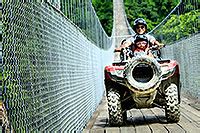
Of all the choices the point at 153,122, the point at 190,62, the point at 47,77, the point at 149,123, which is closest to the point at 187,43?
the point at 190,62

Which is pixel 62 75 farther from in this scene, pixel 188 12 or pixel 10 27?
pixel 188 12

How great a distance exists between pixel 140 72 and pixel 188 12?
7.26 m

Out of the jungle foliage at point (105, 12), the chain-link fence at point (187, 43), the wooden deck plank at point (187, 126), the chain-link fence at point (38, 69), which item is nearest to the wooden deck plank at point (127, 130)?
the wooden deck plank at point (187, 126)

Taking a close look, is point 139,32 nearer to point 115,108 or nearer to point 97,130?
point 115,108

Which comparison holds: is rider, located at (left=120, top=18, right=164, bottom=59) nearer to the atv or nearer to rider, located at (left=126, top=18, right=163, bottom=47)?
rider, located at (left=126, top=18, right=163, bottom=47)

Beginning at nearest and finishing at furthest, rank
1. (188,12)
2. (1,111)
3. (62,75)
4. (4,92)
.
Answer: (1,111), (4,92), (62,75), (188,12)

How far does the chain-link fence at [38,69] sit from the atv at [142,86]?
1.28 m

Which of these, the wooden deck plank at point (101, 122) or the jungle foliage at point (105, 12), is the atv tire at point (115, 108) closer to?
the wooden deck plank at point (101, 122)

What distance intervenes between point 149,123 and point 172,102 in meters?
0.56

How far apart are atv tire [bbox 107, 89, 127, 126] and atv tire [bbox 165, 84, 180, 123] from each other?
0.59 meters

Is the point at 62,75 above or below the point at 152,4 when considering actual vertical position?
below

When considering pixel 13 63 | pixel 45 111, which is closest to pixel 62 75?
pixel 45 111

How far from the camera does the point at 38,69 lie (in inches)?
137

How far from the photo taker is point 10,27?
8.66 feet
